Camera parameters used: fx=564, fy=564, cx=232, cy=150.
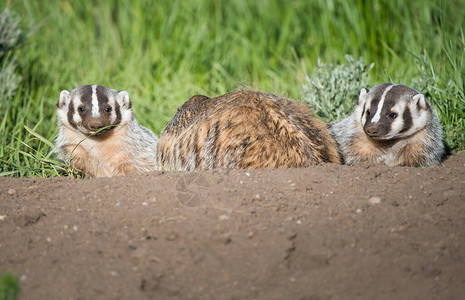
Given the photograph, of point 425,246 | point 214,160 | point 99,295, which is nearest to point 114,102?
point 214,160

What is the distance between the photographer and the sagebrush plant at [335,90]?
4.77 m

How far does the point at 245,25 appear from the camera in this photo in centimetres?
649

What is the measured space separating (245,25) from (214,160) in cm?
355

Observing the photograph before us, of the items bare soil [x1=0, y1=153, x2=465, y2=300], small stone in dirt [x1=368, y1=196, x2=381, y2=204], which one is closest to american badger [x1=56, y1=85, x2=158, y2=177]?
bare soil [x1=0, y1=153, x2=465, y2=300]

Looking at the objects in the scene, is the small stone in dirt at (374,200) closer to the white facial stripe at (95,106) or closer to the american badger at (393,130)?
the american badger at (393,130)

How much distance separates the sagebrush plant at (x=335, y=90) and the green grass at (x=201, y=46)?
0.87 feet

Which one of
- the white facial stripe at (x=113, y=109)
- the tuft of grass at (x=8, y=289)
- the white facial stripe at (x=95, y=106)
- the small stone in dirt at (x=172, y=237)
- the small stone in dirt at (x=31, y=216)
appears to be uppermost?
the tuft of grass at (x=8, y=289)

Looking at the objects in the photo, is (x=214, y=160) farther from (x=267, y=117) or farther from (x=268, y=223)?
(x=268, y=223)

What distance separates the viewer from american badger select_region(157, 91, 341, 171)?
3199 mm

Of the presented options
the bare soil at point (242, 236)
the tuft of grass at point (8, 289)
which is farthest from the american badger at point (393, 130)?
the tuft of grass at point (8, 289)

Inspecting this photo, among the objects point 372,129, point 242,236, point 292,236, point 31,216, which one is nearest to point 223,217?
point 242,236

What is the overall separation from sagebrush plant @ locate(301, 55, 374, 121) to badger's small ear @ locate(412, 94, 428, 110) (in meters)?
0.76

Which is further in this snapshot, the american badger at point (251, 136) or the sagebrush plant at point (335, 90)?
the sagebrush plant at point (335, 90)

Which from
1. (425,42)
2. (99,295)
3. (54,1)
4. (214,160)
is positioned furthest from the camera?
(54,1)
